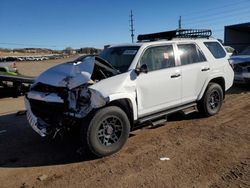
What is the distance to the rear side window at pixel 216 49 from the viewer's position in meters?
7.42

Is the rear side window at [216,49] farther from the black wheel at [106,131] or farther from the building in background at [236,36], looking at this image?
the building in background at [236,36]

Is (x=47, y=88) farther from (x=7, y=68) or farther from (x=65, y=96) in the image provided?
(x=7, y=68)

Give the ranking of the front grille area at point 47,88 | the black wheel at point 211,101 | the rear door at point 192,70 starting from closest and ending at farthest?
the front grille area at point 47,88
the rear door at point 192,70
the black wheel at point 211,101

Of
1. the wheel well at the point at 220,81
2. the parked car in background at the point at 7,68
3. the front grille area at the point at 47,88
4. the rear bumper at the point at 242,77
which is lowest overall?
the rear bumper at the point at 242,77

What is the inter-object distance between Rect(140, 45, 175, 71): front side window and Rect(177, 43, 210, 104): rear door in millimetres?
292

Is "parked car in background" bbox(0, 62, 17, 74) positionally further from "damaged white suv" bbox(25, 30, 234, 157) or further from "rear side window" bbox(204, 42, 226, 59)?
"rear side window" bbox(204, 42, 226, 59)

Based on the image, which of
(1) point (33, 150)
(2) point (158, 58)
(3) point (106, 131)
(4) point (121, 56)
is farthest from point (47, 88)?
(2) point (158, 58)

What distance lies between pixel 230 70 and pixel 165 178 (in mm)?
4460

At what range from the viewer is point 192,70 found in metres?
6.69

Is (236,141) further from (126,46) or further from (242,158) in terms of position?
(126,46)

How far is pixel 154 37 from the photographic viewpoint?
7.25 metres

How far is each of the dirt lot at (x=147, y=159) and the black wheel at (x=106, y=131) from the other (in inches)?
6.5

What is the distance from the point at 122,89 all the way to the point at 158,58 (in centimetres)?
126

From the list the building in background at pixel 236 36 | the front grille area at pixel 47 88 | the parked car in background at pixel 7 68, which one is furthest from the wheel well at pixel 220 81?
the building in background at pixel 236 36
